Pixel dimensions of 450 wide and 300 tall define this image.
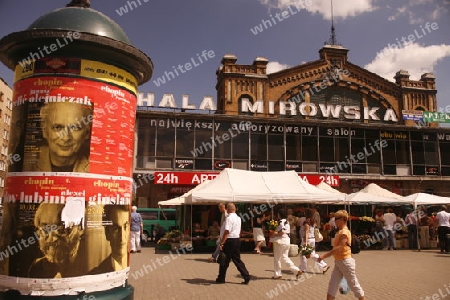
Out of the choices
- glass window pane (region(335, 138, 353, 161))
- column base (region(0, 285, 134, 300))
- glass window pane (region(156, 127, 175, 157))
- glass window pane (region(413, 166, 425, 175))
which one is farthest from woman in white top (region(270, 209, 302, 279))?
glass window pane (region(413, 166, 425, 175))

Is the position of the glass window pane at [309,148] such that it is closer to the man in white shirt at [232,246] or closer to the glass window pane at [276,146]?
the glass window pane at [276,146]

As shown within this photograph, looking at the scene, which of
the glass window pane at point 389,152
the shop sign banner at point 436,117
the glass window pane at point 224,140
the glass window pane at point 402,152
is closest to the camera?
the glass window pane at point 224,140

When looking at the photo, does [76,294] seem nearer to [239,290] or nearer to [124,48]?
[124,48]

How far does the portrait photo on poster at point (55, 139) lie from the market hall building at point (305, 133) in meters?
19.2

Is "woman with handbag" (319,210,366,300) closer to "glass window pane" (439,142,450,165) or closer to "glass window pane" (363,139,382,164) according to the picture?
"glass window pane" (363,139,382,164)

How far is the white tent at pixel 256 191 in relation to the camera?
13.8 metres

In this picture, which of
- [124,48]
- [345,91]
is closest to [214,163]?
[345,91]

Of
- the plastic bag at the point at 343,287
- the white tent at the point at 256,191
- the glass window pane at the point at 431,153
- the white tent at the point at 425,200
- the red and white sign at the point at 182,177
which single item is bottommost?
the plastic bag at the point at 343,287

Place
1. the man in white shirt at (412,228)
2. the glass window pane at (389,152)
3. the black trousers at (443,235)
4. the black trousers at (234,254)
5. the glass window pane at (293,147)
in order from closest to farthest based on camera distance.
→ the black trousers at (234,254) → the black trousers at (443,235) → the man in white shirt at (412,228) → the glass window pane at (293,147) → the glass window pane at (389,152)

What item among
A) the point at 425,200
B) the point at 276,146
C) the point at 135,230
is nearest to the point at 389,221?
the point at 425,200

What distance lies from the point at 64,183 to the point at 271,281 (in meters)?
5.73

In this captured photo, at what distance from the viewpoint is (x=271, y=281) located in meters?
8.50

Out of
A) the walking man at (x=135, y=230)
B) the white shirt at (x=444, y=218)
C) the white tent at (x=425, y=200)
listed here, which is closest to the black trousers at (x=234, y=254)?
the walking man at (x=135, y=230)

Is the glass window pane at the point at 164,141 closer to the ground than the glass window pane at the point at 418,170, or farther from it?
farther from it
